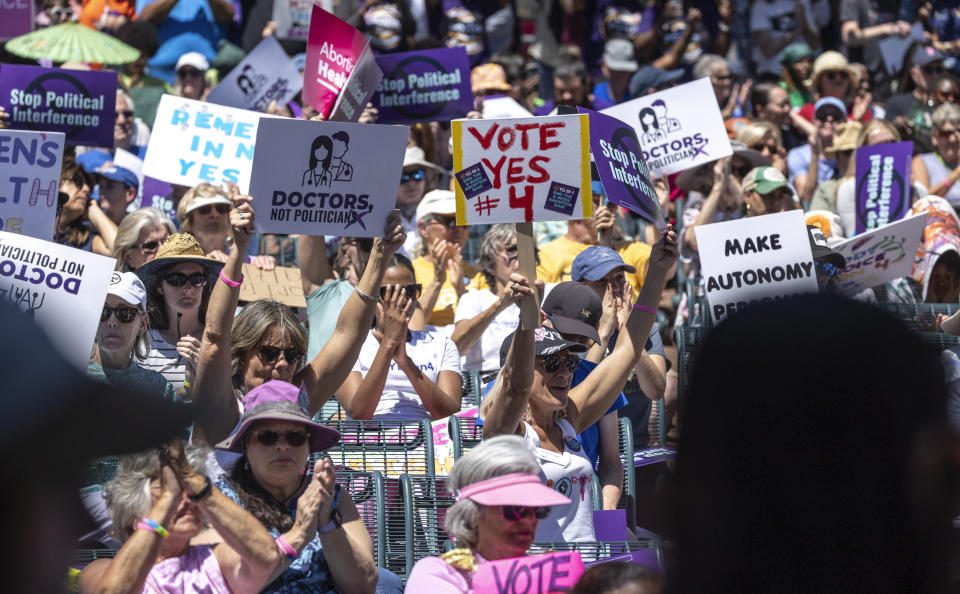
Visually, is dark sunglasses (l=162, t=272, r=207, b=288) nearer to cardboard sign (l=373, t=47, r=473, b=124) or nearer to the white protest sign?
the white protest sign

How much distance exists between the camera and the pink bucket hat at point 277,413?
13.8 feet

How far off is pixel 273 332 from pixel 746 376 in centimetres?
381

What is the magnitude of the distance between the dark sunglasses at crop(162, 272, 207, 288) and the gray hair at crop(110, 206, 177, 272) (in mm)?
1056

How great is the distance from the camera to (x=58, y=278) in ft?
17.8

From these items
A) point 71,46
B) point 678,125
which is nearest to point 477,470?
point 678,125

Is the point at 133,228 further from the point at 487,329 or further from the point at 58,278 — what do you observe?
the point at 487,329

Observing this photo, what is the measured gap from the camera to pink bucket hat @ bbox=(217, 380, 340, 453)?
420 centimetres

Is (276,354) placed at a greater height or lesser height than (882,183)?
lesser

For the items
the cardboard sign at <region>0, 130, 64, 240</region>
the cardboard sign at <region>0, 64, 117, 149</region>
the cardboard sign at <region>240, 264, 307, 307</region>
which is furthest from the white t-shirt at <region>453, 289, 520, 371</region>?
the cardboard sign at <region>0, 64, 117, 149</region>

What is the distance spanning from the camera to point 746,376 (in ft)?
4.25

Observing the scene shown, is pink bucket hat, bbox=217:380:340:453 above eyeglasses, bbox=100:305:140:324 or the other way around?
the other way around

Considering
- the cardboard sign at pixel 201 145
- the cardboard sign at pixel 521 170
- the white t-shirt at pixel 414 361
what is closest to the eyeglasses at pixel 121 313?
the white t-shirt at pixel 414 361

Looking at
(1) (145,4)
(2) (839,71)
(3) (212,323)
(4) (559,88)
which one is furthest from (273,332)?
(2) (839,71)

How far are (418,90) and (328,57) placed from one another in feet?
6.97
